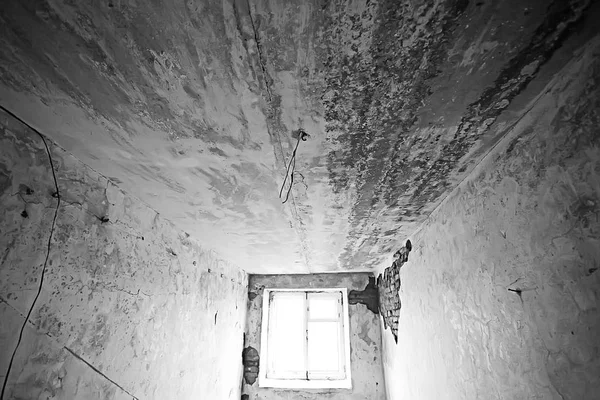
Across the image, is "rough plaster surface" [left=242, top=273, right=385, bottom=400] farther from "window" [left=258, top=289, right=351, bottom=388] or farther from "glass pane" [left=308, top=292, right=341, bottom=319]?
"glass pane" [left=308, top=292, right=341, bottom=319]

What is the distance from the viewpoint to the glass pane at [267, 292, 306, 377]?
452 cm

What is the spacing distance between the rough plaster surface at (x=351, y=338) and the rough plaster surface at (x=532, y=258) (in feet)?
7.35

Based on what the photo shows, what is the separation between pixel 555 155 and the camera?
3.84ft

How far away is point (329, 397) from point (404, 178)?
359 centimetres

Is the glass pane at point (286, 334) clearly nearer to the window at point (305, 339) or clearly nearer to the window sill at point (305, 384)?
the window at point (305, 339)

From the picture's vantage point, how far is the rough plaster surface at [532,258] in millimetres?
1044

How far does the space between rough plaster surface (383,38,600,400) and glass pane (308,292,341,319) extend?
257cm

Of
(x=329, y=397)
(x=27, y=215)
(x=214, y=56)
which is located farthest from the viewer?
(x=329, y=397)

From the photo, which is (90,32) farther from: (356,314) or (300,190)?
(356,314)

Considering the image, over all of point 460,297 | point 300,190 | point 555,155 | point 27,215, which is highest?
point 300,190

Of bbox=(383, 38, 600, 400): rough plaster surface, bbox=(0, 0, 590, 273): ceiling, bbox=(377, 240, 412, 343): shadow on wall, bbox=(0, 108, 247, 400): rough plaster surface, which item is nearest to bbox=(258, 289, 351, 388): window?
bbox=(377, 240, 412, 343): shadow on wall

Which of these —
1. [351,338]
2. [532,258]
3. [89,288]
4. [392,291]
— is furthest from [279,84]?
[351,338]

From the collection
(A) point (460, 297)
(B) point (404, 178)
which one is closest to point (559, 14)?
(B) point (404, 178)

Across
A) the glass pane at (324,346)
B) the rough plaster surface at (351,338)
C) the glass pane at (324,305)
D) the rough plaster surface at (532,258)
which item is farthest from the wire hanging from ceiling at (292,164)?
the glass pane at (324,346)
